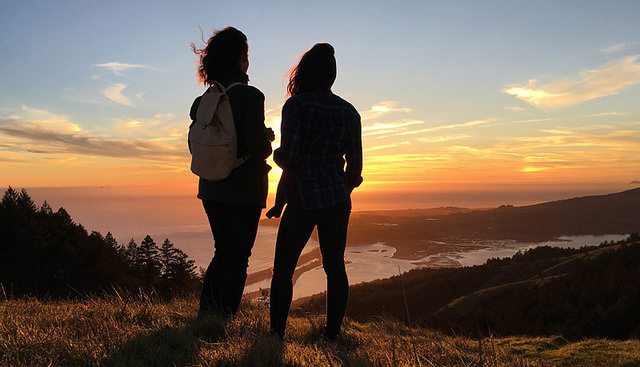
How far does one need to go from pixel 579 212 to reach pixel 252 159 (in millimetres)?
206660

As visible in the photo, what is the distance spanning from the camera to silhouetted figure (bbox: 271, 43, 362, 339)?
2.72 meters

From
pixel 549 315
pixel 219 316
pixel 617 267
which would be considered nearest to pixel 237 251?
pixel 219 316

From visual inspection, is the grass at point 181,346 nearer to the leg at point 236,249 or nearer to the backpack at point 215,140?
the leg at point 236,249

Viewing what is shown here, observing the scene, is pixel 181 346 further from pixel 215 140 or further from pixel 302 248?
pixel 215 140

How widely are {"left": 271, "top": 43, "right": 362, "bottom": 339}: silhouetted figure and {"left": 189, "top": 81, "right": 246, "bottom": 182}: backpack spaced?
511mm

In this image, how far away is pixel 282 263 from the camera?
9.36ft

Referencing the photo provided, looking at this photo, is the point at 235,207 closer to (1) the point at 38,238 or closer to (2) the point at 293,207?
(2) the point at 293,207

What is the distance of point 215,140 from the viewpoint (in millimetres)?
3002

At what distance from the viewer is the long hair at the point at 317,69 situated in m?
2.85

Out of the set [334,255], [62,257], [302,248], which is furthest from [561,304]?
[62,257]

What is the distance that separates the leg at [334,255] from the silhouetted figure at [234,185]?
613mm

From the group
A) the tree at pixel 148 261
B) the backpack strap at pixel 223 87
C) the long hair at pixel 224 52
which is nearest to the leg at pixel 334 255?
the backpack strap at pixel 223 87

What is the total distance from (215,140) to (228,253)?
991 millimetres

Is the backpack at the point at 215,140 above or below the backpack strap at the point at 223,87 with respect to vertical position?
below
